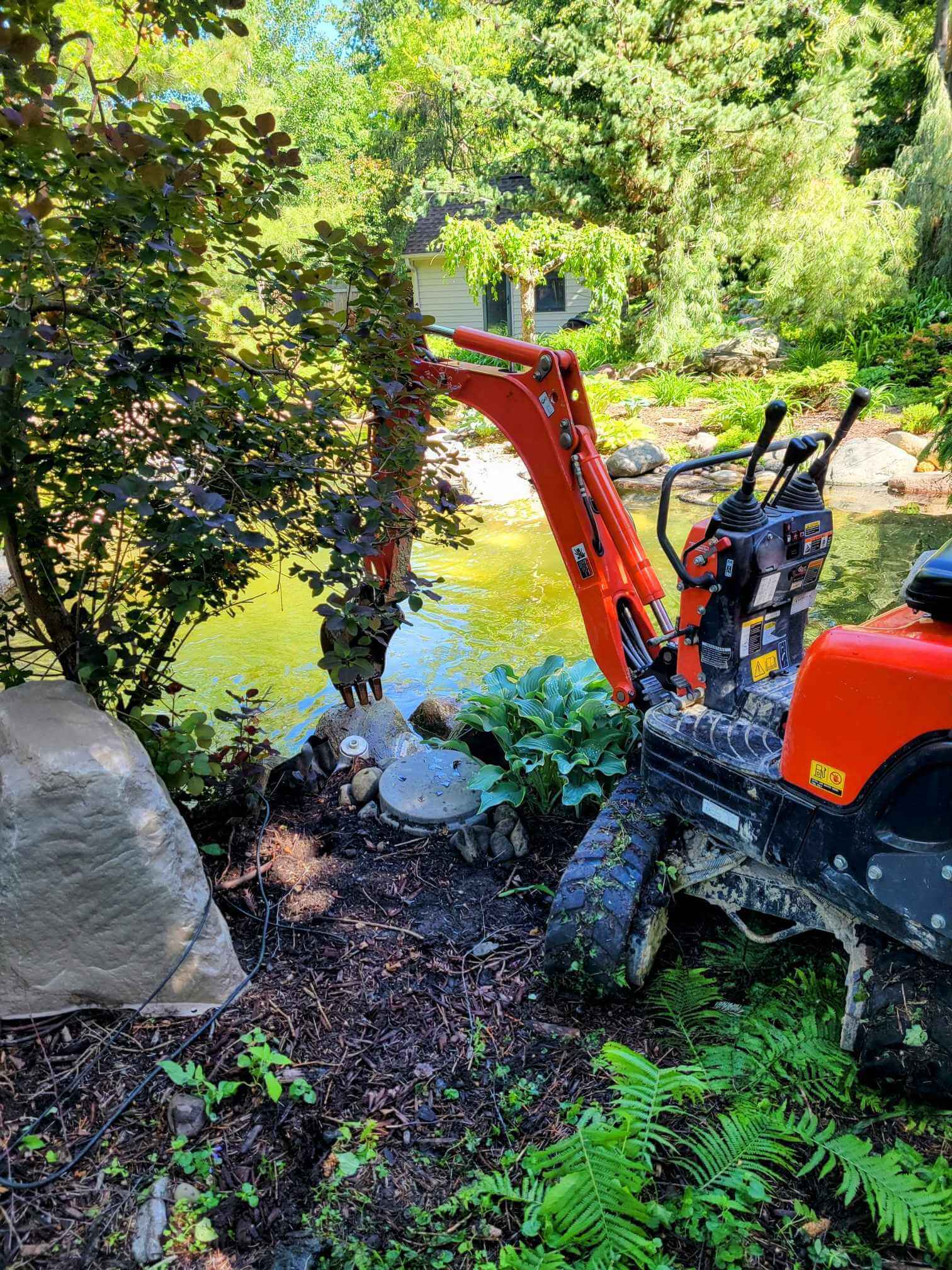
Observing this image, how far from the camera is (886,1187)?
6.08 feet

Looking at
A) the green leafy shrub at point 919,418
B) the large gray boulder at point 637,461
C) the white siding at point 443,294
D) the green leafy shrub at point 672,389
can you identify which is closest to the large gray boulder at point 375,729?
the large gray boulder at point 637,461

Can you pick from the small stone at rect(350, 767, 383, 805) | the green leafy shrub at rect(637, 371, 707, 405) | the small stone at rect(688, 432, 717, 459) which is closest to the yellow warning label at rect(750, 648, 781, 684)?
the small stone at rect(350, 767, 383, 805)

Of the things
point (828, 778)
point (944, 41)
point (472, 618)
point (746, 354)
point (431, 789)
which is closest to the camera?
point (828, 778)

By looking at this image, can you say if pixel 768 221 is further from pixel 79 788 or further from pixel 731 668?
pixel 79 788

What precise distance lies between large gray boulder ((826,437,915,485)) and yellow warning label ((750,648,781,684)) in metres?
7.68

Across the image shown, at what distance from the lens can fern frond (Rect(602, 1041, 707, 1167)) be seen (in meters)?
1.98

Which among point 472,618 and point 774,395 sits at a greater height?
point 774,395

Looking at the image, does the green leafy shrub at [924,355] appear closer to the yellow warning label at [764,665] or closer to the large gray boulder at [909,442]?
the large gray boulder at [909,442]

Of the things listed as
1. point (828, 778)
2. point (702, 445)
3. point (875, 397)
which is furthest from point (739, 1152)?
point (875, 397)

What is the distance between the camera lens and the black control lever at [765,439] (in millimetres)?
2305

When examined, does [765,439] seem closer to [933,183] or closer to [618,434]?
[618,434]

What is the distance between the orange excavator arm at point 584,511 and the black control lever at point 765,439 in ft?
2.32

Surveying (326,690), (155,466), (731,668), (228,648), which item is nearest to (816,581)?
(731,668)

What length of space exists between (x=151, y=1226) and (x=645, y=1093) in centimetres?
115
